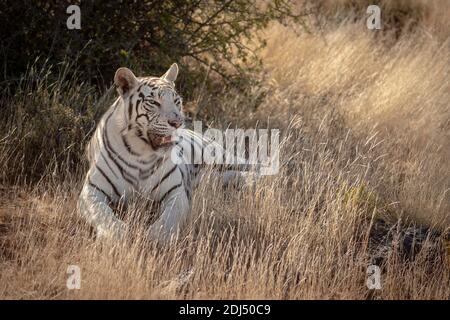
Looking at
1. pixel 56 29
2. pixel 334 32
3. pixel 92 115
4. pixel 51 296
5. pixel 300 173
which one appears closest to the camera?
pixel 51 296

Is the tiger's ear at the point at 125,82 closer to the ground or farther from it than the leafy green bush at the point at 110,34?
closer to the ground

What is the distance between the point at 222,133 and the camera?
805 centimetres

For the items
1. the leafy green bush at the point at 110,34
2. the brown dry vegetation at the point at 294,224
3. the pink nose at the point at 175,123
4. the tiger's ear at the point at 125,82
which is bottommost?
the brown dry vegetation at the point at 294,224

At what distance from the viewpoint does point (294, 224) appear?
587cm

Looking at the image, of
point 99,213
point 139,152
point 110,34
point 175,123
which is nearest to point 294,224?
point 175,123

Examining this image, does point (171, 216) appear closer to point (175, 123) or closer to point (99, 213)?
point (99, 213)

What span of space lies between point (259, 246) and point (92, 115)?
2.47 meters

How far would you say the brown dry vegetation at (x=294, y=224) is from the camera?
5098 mm

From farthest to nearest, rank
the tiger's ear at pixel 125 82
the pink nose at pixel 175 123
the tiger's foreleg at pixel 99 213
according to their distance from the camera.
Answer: the tiger's ear at pixel 125 82
the pink nose at pixel 175 123
the tiger's foreleg at pixel 99 213

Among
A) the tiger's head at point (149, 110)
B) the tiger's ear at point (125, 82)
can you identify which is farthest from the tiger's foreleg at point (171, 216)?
the tiger's ear at point (125, 82)

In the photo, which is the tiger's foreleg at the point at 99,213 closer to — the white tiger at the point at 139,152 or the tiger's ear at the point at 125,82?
the white tiger at the point at 139,152

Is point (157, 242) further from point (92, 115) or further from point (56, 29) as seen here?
point (56, 29)

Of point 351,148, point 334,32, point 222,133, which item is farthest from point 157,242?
point 334,32

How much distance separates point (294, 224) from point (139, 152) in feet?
4.55
